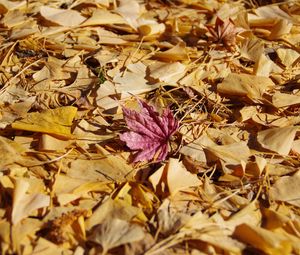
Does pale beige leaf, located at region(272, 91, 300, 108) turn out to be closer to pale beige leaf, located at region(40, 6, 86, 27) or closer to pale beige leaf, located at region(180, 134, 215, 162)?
pale beige leaf, located at region(180, 134, 215, 162)

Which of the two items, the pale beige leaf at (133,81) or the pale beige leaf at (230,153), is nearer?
the pale beige leaf at (230,153)

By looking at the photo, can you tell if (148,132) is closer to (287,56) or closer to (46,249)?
(46,249)

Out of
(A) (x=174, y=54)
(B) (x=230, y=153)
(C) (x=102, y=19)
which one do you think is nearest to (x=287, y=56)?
(A) (x=174, y=54)

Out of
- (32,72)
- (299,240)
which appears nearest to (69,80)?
(32,72)

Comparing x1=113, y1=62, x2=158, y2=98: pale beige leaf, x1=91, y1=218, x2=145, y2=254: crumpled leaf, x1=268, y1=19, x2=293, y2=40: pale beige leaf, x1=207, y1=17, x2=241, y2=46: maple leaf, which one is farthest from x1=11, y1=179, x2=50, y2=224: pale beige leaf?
x1=268, y1=19, x2=293, y2=40: pale beige leaf

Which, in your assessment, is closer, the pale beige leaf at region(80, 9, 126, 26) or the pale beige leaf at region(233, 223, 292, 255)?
the pale beige leaf at region(233, 223, 292, 255)

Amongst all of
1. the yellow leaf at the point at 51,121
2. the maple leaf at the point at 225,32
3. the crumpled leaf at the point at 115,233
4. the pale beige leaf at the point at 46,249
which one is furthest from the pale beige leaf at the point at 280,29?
the pale beige leaf at the point at 46,249

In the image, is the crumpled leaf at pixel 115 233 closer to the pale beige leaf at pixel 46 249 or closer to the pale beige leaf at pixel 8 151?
the pale beige leaf at pixel 46 249
